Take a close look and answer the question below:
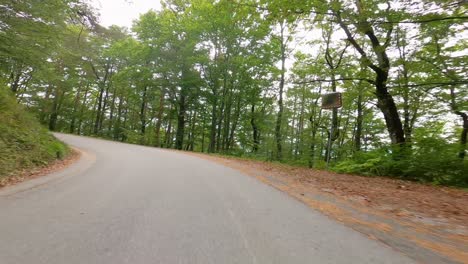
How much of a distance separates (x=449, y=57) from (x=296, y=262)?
9.58m

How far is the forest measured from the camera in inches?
340

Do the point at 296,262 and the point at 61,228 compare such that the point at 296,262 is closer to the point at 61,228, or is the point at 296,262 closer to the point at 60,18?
the point at 61,228

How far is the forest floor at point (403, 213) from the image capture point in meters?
3.22

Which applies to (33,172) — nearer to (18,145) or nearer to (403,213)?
(18,145)

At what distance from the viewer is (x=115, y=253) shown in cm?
253

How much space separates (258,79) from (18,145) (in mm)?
19088

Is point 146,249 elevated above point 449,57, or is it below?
below

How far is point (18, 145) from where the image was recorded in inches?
298

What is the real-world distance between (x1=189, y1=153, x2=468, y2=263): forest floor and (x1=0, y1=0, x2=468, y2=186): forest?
9.24 ft

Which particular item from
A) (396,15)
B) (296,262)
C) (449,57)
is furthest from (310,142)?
(296,262)

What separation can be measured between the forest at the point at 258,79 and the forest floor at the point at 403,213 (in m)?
2.81

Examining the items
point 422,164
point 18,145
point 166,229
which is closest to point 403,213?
point 166,229

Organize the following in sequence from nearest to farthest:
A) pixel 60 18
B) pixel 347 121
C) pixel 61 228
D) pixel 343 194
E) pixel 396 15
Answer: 1. pixel 61 228
2. pixel 343 194
3. pixel 396 15
4. pixel 60 18
5. pixel 347 121

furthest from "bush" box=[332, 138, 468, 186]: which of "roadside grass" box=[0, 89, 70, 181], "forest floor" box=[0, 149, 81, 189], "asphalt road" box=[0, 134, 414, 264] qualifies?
"roadside grass" box=[0, 89, 70, 181]
